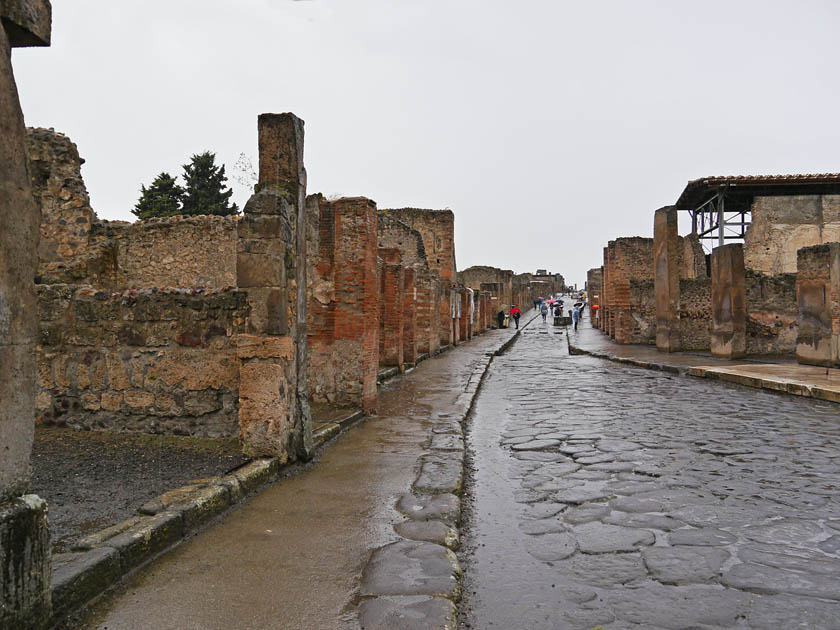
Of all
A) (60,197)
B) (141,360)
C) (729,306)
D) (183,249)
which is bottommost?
(141,360)

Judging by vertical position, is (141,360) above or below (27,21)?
below

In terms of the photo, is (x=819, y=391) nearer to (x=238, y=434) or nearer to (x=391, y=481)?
(x=391, y=481)

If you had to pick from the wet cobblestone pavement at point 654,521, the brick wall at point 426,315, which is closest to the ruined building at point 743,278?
the wet cobblestone pavement at point 654,521

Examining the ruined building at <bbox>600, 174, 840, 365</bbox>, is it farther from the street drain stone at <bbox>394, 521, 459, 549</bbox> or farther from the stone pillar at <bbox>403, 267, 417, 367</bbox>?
the street drain stone at <bbox>394, 521, 459, 549</bbox>

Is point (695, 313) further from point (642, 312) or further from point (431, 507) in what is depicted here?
point (431, 507)

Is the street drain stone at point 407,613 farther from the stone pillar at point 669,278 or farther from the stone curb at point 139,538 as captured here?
the stone pillar at point 669,278

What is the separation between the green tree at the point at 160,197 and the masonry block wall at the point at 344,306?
92.7ft

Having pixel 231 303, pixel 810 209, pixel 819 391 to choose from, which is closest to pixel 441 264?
pixel 810 209

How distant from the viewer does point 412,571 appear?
2775mm

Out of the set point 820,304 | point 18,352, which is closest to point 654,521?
point 18,352

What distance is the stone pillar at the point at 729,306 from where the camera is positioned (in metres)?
14.0

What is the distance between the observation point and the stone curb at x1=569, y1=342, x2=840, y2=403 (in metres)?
8.30

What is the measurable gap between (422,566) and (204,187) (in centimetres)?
3616

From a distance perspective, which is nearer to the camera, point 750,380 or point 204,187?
point 750,380
